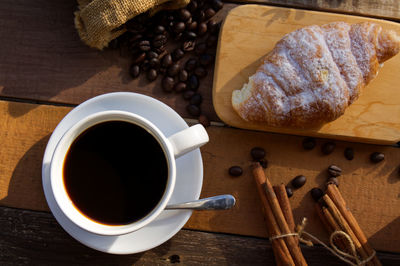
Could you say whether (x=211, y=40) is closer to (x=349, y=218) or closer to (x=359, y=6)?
(x=359, y=6)

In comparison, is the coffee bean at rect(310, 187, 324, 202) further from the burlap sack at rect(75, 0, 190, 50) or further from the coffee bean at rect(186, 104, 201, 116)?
the burlap sack at rect(75, 0, 190, 50)

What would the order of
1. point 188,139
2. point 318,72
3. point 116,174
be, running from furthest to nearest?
point 318,72
point 116,174
point 188,139

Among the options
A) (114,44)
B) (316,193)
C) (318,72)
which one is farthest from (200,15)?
(316,193)

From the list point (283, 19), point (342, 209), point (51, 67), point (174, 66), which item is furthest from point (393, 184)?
point (51, 67)

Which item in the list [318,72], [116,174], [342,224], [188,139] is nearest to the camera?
[188,139]

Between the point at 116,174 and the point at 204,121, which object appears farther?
the point at 204,121

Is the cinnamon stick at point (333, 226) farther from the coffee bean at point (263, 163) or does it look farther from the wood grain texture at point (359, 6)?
the wood grain texture at point (359, 6)

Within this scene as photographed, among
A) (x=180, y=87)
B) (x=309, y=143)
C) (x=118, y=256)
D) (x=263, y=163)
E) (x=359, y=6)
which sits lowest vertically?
(x=118, y=256)

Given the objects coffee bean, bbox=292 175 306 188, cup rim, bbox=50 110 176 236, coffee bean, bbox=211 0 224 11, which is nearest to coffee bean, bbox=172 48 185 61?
coffee bean, bbox=211 0 224 11
